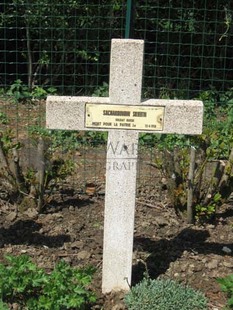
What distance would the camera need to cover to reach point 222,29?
8.92m

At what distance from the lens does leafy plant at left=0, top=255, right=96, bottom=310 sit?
3691 mm

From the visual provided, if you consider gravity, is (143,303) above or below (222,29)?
below

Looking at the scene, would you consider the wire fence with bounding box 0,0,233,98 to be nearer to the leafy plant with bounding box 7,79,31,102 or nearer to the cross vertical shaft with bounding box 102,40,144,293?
the leafy plant with bounding box 7,79,31,102

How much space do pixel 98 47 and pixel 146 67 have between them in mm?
620

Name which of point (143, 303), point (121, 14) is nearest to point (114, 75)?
point (143, 303)

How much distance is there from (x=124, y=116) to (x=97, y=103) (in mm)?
156

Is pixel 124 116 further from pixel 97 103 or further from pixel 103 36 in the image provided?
pixel 103 36

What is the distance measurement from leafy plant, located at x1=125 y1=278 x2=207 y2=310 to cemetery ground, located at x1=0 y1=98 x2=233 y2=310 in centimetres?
11

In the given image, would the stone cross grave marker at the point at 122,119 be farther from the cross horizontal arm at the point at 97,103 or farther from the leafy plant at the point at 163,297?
the leafy plant at the point at 163,297

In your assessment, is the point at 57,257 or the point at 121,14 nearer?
the point at 57,257

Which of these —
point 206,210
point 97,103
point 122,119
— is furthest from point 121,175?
point 206,210

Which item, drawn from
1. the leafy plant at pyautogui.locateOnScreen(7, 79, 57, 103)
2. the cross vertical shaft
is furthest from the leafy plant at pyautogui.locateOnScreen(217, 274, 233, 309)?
the leafy plant at pyautogui.locateOnScreen(7, 79, 57, 103)

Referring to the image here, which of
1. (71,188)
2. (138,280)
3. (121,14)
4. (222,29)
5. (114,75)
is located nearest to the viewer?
(114,75)

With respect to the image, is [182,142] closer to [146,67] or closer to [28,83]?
[146,67]
